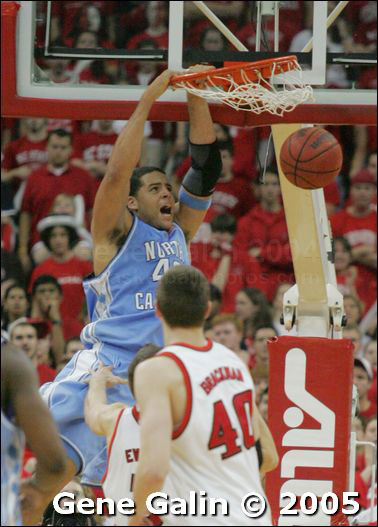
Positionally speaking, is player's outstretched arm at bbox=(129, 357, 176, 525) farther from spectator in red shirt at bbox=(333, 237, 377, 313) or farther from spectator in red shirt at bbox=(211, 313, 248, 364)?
spectator in red shirt at bbox=(333, 237, 377, 313)

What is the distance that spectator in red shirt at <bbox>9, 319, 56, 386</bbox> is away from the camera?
32.3 ft

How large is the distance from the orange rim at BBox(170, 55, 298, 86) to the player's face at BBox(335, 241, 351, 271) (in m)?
4.49

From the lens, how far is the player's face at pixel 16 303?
1056 centimetres

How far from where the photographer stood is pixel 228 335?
408 inches

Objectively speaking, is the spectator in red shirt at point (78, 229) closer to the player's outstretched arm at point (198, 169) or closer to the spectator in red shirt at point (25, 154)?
the spectator in red shirt at point (25, 154)

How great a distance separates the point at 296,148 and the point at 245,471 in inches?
89.8

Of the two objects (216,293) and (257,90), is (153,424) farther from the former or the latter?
(216,293)

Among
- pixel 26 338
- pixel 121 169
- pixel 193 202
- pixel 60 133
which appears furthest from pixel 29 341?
pixel 121 169

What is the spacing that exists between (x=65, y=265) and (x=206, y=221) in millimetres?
1337

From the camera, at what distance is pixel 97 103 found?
7.09 meters

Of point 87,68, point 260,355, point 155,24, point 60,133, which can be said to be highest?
point 155,24

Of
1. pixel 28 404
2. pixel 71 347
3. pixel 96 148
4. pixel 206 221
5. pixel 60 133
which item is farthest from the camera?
pixel 96 148

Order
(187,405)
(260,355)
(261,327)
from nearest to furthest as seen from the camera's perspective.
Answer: (187,405), (260,355), (261,327)

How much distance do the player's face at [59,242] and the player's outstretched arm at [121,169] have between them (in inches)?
179
